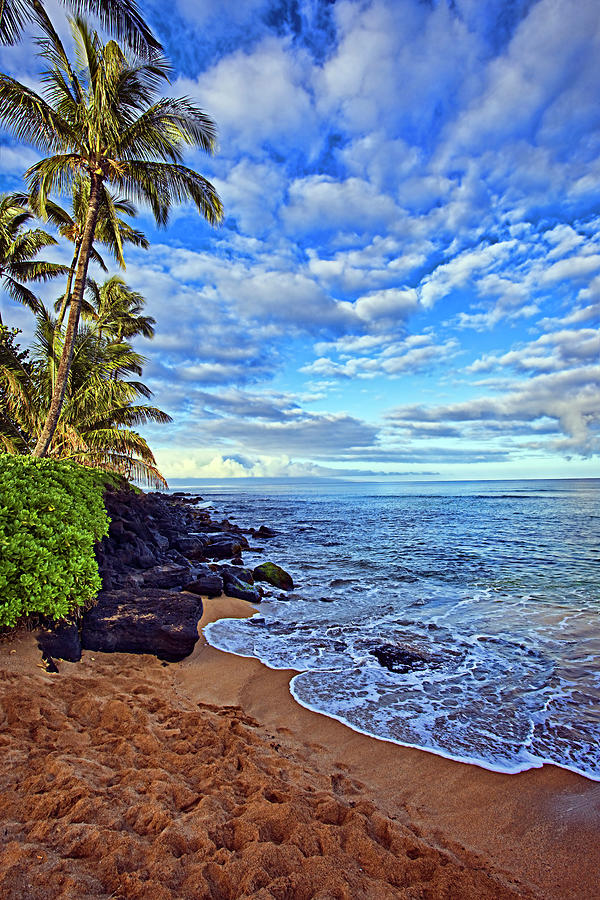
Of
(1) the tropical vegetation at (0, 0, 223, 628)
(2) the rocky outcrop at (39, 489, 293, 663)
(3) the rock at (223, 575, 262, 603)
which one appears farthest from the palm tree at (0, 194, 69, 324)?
(3) the rock at (223, 575, 262, 603)

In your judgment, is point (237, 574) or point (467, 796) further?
point (237, 574)

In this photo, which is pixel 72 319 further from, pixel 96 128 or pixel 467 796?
pixel 467 796

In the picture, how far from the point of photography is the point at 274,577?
480 inches

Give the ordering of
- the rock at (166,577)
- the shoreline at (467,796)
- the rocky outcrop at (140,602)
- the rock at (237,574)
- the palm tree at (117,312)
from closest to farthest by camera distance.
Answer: the shoreline at (467,796), the rocky outcrop at (140,602), the rock at (166,577), the rock at (237,574), the palm tree at (117,312)

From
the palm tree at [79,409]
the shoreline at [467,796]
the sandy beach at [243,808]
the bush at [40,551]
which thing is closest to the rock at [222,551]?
the palm tree at [79,409]

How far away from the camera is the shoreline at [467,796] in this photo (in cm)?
310

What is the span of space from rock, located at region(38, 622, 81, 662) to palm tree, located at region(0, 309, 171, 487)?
12.2 meters

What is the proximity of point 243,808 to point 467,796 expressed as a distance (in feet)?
7.20

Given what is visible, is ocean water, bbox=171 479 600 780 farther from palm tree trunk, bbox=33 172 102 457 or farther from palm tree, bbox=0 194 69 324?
palm tree, bbox=0 194 69 324

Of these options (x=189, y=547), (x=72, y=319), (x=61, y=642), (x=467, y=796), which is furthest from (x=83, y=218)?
(x=467, y=796)

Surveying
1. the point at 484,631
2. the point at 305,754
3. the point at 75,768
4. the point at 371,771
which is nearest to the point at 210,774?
the point at 75,768

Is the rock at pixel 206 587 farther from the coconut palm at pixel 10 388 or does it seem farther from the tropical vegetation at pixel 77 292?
the coconut palm at pixel 10 388

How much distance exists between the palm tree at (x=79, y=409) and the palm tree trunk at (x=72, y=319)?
14.9ft

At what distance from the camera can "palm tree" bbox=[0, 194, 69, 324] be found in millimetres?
18188
